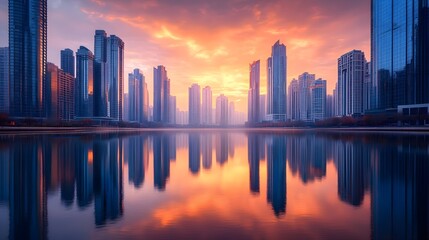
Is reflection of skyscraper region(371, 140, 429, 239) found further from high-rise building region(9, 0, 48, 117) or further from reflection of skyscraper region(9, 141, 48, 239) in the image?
high-rise building region(9, 0, 48, 117)

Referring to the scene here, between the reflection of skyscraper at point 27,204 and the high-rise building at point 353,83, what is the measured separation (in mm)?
183254

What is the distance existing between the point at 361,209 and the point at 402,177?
8.76 m

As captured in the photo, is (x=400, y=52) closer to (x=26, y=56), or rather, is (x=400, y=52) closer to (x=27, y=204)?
(x=27, y=204)

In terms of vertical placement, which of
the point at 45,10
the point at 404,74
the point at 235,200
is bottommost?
the point at 235,200

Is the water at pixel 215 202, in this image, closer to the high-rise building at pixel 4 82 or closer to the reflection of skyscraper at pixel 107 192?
the reflection of skyscraper at pixel 107 192

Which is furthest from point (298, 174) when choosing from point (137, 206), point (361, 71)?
point (361, 71)

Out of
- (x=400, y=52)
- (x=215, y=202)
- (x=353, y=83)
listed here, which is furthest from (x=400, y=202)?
(x=353, y=83)

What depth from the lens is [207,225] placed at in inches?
404

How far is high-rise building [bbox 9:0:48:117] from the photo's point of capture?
128 meters

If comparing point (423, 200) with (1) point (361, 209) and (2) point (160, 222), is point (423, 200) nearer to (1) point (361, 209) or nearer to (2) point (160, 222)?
(1) point (361, 209)

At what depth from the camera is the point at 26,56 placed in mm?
131375

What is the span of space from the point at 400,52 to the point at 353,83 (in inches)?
1924

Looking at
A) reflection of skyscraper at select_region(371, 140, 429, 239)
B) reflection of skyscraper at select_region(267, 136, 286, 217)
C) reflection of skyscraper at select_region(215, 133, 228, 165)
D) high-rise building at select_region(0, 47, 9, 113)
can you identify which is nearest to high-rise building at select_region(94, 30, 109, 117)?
high-rise building at select_region(0, 47, 9, 113)

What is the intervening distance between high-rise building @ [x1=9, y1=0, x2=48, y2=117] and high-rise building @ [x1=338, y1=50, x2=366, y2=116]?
194m
